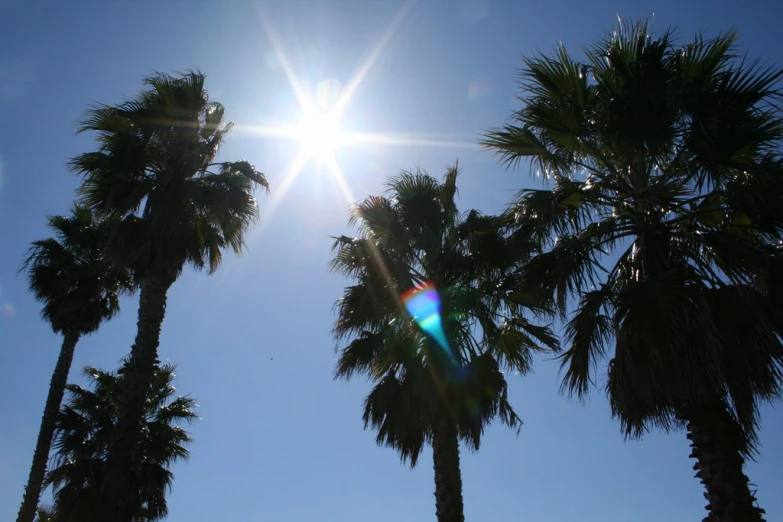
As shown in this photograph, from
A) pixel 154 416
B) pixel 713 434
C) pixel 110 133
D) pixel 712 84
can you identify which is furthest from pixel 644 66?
pixel 154 416

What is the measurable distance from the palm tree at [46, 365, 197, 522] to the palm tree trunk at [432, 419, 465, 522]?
222 inches

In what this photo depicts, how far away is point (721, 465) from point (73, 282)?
57.8ft

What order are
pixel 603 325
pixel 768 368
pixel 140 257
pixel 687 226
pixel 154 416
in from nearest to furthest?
pixel 768 368 → pixel 603 325 → pixel 687 226 → pixel 140 257 → pixel 154 416

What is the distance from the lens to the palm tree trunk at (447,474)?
435 inches

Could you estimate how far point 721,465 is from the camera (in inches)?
294

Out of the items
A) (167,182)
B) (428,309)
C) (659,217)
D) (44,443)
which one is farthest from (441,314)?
(44,443)

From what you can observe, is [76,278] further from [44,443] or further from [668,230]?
[668,230]

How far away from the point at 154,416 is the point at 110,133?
25.7ft

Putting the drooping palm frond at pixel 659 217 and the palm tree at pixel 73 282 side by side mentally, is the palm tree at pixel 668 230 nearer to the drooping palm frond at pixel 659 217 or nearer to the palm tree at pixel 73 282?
the drooping palm frond at pixel 659 217

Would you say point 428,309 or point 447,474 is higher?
point 428,309

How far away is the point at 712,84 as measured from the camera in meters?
8.52

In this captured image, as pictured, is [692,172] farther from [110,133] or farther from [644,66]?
[110,133]

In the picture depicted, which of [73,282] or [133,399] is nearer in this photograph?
[133,399]

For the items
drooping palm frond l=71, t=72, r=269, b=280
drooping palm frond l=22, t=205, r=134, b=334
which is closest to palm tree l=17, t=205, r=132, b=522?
drooping palm frond l=22, t=205, r=134, b=334
